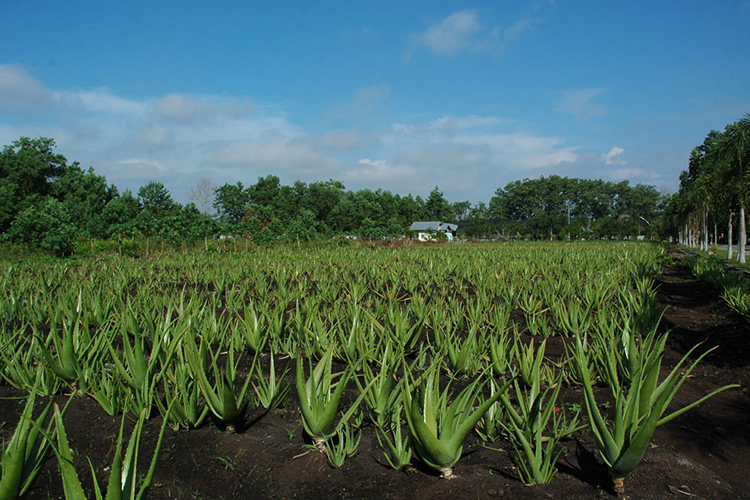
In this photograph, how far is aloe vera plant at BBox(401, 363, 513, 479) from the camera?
5.71 feet

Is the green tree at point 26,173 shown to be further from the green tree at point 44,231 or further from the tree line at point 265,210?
the green tree at point 44,231

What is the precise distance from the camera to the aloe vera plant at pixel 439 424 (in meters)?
1.74

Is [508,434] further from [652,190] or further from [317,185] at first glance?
[652,190]

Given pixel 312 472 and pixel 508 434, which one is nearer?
pixel 312 472

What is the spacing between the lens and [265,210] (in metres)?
46.3

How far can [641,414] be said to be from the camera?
1.94 meters

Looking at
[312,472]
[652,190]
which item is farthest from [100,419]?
[652,190]

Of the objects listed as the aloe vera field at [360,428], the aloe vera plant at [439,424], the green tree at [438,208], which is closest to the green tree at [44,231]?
the aloe vera field at [360,428]

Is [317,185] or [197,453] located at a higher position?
[317,185]

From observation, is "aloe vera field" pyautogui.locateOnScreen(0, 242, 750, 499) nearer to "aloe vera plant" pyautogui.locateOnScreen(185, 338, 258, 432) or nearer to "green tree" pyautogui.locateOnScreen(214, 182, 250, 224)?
"aloe vera plant" pyautogui.locateOnScreen(185, 338, 258, 432)

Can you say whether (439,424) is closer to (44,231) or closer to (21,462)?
(21,462)

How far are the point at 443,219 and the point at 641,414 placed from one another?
8539 cm

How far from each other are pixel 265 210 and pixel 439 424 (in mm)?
46111

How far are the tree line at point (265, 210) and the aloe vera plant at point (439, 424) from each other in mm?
16001
